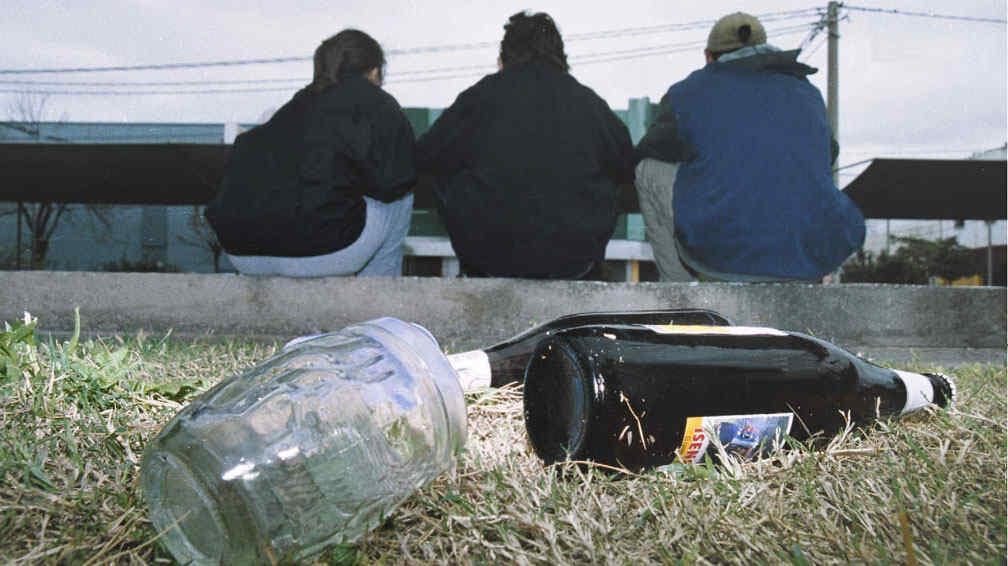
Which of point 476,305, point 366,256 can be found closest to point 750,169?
point 476,305

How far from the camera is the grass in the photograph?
0.80m

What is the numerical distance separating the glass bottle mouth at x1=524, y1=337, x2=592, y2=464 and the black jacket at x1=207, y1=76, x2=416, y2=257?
183 centimetres

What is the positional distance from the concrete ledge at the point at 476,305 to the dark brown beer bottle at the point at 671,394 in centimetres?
136

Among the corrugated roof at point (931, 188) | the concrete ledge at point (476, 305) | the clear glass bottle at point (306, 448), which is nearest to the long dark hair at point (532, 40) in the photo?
the concrete ledge at point (476, 305)

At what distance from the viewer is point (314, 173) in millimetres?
2812

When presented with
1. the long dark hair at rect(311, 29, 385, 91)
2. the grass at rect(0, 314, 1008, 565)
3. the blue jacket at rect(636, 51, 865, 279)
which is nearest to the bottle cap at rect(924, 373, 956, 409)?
the grass at rect(0, 314, 1008, 565)

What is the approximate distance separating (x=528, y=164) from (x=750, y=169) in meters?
0.83

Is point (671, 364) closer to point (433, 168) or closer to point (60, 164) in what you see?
point (433, 168)

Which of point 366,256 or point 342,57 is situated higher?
point 342,57

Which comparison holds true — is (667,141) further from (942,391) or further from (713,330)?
(713,330)

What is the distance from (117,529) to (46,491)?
6.6 inches

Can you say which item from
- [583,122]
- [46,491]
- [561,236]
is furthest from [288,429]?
[583,122]

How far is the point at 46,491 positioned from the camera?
0.91 metres

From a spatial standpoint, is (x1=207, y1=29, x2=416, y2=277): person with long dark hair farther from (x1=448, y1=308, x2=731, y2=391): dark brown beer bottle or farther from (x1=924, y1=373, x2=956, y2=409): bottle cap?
(x1=924, y1=373, x2=956, y2=409): bottle cap
